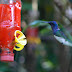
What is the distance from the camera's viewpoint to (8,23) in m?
1.52

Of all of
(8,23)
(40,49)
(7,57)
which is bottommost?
(40,49)

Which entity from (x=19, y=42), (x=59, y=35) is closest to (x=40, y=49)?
Result: (x=59, y=35)

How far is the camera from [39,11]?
11.6 feet

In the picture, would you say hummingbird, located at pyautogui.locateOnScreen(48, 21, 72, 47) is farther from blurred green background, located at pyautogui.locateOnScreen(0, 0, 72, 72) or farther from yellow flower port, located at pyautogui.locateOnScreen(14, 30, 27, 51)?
blurred green background, located at pyautogui.locateOnScreen(0, 0, 72, 72)

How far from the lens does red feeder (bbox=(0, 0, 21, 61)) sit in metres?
1.47

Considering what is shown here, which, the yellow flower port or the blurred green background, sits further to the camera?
the blurred green background

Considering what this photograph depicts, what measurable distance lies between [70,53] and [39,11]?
2.96 ft

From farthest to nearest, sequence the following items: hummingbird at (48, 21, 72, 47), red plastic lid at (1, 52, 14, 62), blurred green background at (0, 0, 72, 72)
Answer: blurred green background at (0, 0, 72, 72) < hummingbird at (48, 21, 72, 47) < red plastic lid at (1, 52, 14, 62)

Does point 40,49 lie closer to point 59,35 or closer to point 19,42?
point 59,35

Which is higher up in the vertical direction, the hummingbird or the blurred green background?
the hummingbird

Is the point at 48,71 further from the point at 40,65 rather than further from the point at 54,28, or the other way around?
the point at 54,28

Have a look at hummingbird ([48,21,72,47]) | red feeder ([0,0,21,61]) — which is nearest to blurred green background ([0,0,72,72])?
hummingbird ([48,21,72,47])

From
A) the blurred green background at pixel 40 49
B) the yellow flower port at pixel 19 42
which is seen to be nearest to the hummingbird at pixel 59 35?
the yellow flower port at pixel 19 42

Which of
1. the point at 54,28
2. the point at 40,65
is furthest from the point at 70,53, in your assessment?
the point at 54,28
